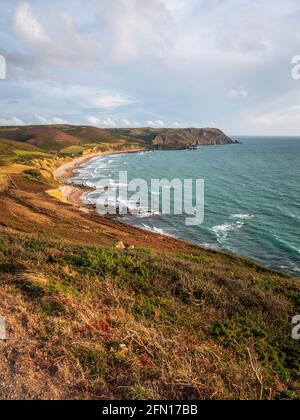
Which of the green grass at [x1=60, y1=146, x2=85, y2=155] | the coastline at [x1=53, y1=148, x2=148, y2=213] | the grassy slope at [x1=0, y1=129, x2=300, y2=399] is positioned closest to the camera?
the grassy slope at [x1=0, y1=129, x2=300, y2=399]

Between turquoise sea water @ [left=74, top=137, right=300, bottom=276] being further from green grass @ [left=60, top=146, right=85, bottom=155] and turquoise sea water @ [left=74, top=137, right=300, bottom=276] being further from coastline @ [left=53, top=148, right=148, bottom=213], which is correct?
green grass @ [left=60, top=146, right=85, bottom=155]

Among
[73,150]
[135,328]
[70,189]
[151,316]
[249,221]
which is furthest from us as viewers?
[73,150]

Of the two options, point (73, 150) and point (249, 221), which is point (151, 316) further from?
point (73, 150)

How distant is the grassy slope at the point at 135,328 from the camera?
686 cm

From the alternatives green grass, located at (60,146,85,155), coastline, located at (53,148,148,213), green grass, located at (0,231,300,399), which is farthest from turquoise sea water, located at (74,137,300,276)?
green grass, located at (60,146,85,155)

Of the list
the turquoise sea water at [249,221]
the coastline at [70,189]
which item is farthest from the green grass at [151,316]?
the coastline at [70,189]

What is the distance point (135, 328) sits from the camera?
891 centimetres

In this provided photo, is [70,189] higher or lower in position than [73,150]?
lower

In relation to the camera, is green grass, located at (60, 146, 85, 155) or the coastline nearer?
the coastline

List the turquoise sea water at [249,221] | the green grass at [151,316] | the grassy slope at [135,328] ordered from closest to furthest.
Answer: the grassy slope at [135,328], the green grass at [151,316], the turquoise sea water at [249,221]

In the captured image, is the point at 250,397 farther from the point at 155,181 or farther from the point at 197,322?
the point at 155,181

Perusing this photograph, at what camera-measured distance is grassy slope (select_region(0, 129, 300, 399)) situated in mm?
6855

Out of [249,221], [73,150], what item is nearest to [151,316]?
[249,221]

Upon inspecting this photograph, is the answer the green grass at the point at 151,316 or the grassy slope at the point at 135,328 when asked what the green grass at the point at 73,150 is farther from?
the green grass at the point at 151,316
